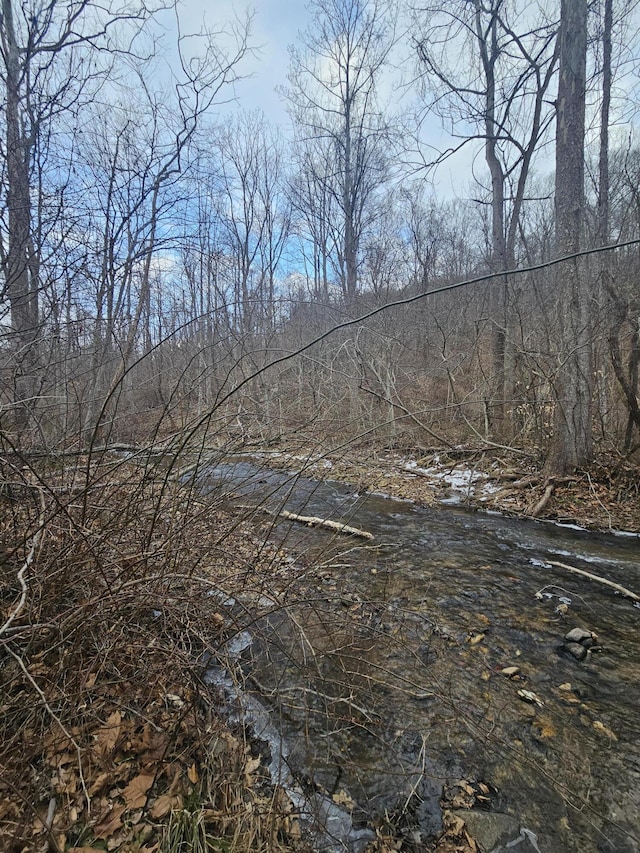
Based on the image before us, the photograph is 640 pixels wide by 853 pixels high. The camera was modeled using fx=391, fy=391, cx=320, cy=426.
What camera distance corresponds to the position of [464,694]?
2691 mm

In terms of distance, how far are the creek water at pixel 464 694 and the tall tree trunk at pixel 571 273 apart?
2.24m

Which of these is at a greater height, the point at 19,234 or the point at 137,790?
the point at 19,234

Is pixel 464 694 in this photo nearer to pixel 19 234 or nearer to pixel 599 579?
pixel 599 579

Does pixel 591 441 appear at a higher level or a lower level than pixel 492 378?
lower

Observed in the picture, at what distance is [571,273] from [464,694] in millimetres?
6233

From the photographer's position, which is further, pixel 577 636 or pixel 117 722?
pixel 577 636

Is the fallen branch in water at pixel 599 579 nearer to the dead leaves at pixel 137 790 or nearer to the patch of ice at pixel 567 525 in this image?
the patch of ice at pixel 567 525

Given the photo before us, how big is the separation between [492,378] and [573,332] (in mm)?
3922

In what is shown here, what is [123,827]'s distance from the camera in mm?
1572

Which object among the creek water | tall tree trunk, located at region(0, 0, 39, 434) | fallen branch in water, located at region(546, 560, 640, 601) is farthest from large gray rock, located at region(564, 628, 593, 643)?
tall tree trunk, located at region(0, 0, 39, 434)

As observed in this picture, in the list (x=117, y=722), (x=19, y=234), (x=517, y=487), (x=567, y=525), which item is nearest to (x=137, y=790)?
(x=117, y=722)

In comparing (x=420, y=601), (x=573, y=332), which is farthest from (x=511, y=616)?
(x=573, y=332)

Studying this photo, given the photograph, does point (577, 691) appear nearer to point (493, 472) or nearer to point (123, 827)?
point (123, 827)

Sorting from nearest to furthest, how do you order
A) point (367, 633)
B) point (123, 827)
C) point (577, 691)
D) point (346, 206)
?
point (123, 827)
point (577, 691)
point (367, 633)
point (346, 206)
